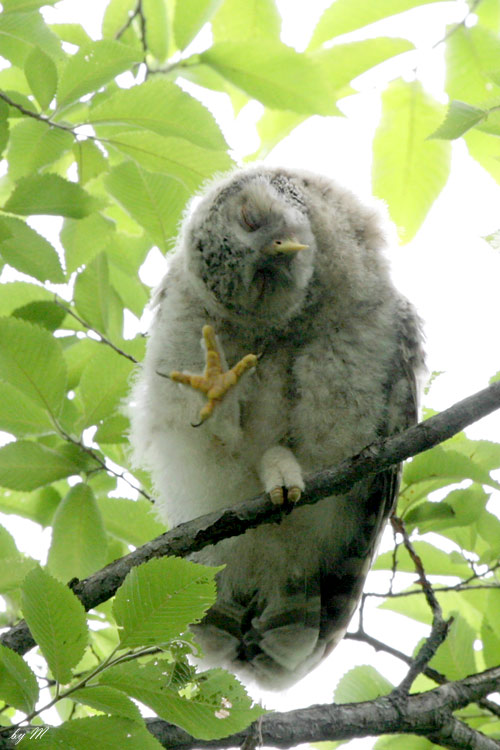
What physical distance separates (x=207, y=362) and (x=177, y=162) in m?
0.69

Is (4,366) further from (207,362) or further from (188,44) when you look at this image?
(188,44)

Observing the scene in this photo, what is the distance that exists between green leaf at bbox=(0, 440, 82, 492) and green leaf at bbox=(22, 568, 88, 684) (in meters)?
1.14

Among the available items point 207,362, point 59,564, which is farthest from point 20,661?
point 207,362

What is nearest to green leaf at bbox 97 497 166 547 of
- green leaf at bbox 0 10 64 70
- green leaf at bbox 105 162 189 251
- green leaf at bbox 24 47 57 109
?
green leaf at bbox 105 162 189 251

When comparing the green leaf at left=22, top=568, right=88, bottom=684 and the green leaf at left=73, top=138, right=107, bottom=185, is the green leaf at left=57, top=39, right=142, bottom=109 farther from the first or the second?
the green leaf at left=22, top=568, right=88, bottom=684

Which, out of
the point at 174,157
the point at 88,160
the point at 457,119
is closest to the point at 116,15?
the point at 88,160

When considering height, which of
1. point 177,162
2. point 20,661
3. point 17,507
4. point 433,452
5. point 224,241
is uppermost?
point 177,162

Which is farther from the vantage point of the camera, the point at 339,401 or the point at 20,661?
the point at 339,401

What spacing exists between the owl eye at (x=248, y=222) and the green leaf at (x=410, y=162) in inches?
17.9

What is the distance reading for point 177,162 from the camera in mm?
2891

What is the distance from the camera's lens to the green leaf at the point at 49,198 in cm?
257

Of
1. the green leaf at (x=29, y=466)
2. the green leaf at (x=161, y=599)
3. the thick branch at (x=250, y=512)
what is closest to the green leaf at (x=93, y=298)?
the green leaf at (x=29, y=466)

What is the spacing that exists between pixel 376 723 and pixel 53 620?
122 cm

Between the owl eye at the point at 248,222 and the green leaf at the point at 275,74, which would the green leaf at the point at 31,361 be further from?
the green leaf at the point at 275,74
